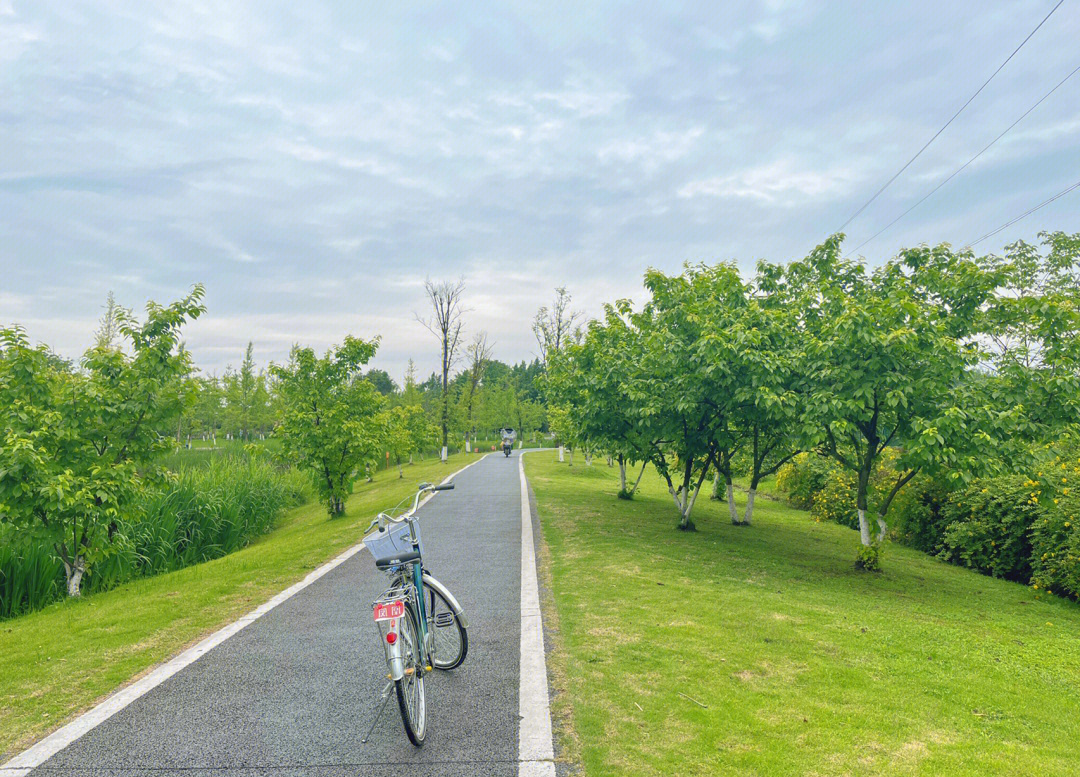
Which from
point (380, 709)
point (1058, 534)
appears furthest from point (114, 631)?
point (1058, 534)

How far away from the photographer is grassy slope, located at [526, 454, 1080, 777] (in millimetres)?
3814

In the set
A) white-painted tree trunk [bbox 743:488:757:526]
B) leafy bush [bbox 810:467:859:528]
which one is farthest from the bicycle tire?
leafy bush [bbox 810:467:859:528]

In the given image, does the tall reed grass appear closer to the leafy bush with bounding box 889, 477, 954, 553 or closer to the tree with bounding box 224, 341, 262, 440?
the leafy bush with bounding box 889, 477, 954, 553

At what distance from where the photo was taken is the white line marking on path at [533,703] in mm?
3635

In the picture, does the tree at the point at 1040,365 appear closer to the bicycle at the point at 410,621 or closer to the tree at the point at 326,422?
the bicycle at the point at 410,621

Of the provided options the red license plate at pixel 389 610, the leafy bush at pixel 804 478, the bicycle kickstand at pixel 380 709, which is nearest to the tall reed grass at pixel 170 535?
the bicycle kickstand at pixel 380 709

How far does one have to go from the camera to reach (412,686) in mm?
4020

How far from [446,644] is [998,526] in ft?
34.6

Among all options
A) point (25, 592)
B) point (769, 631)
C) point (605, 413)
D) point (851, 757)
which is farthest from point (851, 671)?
point (25, 592)

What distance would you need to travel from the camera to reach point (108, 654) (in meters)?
5.53

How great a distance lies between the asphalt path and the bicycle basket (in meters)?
1.03

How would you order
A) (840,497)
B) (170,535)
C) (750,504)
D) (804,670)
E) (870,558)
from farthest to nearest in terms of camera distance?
1. (840,497)
2. (750,504)
3. (170,535)
4. (870,558)
5. (804,670)

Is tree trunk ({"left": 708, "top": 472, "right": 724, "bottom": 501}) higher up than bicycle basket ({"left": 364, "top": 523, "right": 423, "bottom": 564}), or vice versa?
bicycle basket ({"left": 364, "top": 523, "right": 423, "bottom": 564})

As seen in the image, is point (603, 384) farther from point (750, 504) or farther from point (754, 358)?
point (750, 504)
